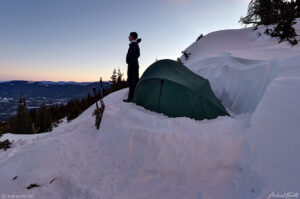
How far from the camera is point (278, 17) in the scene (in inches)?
452

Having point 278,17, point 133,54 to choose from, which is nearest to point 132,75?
point 133,54

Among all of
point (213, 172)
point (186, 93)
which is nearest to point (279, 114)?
point (213, 172)

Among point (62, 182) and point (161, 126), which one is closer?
point (62, 182)

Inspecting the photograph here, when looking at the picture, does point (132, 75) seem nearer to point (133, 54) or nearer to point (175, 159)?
point (133, 54)

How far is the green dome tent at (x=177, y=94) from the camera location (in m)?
4.88

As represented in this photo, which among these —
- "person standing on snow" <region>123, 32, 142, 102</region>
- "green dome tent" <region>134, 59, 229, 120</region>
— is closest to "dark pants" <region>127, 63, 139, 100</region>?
"person standing on snow" <region>123, 32, 142, 102</region>

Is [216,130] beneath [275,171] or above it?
above

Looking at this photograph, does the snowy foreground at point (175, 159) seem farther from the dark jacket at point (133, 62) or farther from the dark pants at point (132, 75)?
the dark jacket at point (133, 62)

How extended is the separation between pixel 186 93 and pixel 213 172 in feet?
7.96

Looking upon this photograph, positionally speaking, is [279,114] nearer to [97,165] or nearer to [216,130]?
[216,130]

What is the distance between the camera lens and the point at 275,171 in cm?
245

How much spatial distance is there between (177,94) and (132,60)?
279 cm

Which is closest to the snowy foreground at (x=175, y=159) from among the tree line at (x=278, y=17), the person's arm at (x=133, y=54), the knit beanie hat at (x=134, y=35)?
the person's arm at (x=133, y=54)

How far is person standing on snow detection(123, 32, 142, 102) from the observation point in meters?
6.66
